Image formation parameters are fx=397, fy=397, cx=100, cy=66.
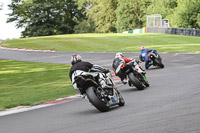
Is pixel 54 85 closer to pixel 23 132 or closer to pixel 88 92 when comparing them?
pixel 88 92

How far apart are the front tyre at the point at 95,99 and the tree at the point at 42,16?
75.0 meters

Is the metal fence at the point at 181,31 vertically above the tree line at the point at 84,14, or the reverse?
the tree line at the point at 84,14

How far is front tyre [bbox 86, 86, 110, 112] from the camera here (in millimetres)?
8648

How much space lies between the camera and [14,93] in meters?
15.0

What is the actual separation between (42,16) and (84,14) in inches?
674

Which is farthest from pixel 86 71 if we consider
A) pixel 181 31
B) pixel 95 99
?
pixel 181 31

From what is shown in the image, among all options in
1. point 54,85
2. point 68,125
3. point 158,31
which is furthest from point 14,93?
point 158,31

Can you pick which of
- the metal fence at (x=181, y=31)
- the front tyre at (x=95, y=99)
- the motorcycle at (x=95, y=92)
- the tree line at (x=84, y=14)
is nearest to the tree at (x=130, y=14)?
the tree line at (x=84, y=14)

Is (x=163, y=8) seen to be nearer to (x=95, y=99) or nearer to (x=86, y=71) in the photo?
(x=86, y=71)

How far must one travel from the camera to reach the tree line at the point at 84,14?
278 feet

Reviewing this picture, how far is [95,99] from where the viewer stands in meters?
8.66

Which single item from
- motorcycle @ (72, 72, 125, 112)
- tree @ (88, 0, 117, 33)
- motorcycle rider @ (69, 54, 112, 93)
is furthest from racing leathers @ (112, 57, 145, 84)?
tree @ (88, 0, 117, 33)

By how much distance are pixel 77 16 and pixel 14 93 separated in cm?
8306

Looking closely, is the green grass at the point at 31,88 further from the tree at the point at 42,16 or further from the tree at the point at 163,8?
the tree at the point at 163,8
